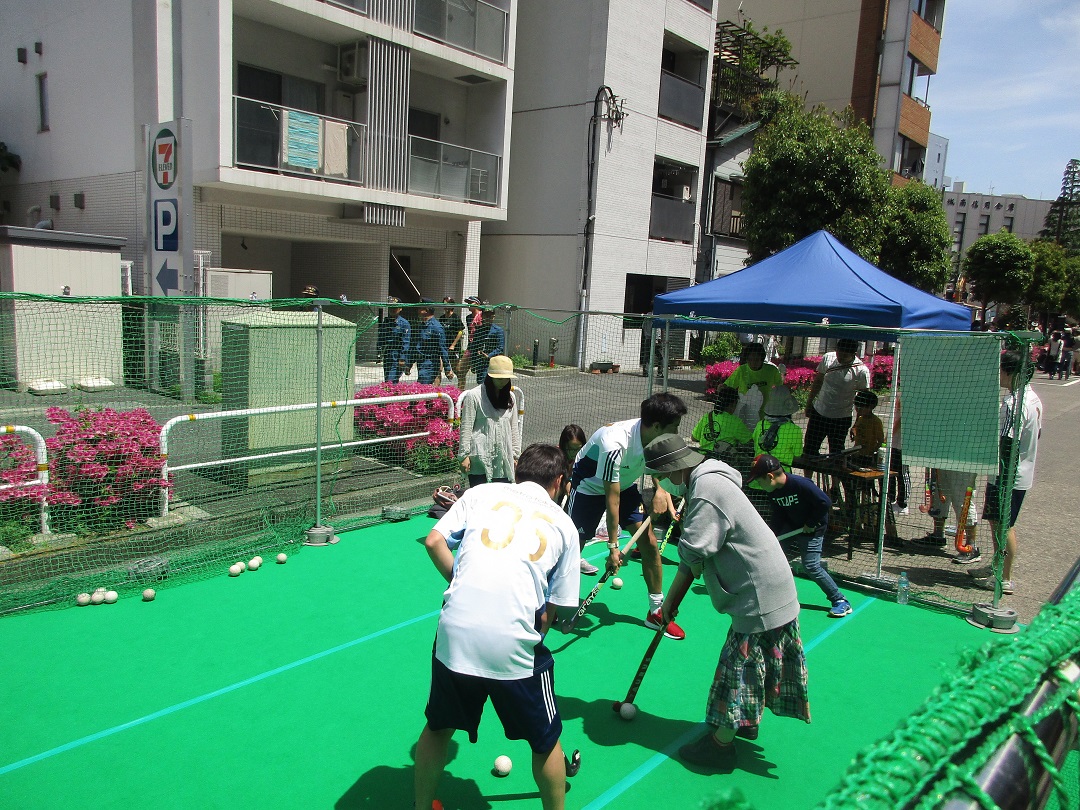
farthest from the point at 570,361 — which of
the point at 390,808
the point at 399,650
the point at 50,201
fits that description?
the point at 390,808

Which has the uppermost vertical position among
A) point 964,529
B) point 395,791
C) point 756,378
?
point 756,378

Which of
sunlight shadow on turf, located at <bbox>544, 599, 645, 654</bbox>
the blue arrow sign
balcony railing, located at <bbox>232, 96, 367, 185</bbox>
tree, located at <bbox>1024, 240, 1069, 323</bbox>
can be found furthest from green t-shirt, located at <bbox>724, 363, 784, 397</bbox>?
tree, located at <bbox>1024, 240, 1069, 323</bbox>

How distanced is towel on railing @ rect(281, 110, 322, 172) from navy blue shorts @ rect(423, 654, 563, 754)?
13163mm

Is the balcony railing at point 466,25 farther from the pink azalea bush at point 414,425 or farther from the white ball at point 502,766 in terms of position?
the white ball at point 502,766

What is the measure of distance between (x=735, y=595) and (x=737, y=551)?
0.26 meters

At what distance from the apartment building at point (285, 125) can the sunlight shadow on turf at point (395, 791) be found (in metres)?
11.3

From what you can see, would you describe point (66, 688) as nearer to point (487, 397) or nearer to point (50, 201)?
point (487, 397)

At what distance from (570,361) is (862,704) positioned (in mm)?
15593

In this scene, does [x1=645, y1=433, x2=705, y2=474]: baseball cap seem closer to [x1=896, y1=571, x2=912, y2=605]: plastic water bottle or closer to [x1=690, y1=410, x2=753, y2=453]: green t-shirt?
[x1=896, y1=571, x2=912, y2=605]: plastic water bottle

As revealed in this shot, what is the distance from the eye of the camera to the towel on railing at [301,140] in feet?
45.3

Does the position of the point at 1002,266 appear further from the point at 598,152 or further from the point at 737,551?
the point at 737,551

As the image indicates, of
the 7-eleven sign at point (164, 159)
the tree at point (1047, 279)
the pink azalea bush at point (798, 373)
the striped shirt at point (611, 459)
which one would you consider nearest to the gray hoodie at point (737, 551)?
the striped shirt at point (611, 459)

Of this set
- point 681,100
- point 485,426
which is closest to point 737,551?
point 485,426

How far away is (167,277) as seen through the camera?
22.6 feet
